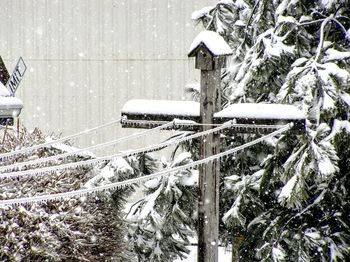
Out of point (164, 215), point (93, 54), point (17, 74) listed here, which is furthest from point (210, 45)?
point (17, 74)

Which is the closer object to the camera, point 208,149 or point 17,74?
point 208,149

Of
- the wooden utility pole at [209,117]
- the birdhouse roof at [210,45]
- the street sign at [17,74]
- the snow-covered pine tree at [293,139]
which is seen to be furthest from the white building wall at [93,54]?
the wooden utility pole at [209,117]

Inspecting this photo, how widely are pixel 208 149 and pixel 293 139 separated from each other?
181cm

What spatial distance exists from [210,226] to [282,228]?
70.8 inches

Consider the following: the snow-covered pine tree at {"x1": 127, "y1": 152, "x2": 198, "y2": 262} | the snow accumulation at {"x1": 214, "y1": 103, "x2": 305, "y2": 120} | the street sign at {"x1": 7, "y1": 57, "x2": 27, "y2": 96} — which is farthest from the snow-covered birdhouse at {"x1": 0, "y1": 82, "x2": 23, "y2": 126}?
the street sign at {"x1": 7, "y1": 57, "x2": 27, "y2": 96}

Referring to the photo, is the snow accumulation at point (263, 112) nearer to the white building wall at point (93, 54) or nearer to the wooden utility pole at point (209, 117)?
the wooden utility pole at point (209, 117)

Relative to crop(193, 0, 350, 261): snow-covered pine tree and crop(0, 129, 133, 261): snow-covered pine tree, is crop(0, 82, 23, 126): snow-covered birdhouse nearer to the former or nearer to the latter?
crop(0, 129, 133, 261): snow-covered pine tree

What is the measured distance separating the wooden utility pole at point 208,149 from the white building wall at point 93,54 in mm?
5496

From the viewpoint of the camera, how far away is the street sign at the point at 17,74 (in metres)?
10.7

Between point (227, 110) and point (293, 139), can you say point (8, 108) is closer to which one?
point (227, 110)

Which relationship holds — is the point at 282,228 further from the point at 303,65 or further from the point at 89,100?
the point at 89,100

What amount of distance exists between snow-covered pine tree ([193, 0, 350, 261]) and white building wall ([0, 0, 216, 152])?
296 centimetres

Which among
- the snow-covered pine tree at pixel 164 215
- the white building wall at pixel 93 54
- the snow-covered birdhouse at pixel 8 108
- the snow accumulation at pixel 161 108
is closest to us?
the snow accumulation at pixel 161 108

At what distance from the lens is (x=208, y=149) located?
498 cm
